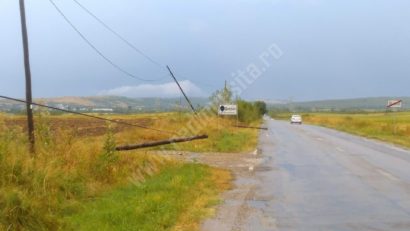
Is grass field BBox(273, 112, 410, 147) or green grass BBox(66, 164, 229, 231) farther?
grass field BBox(273, 112, 410, 147)

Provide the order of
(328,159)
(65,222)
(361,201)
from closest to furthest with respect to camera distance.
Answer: (65,222), (361,201), (328,159)

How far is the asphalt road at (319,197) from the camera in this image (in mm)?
9422

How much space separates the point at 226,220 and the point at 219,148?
58.7ft

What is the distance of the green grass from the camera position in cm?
913

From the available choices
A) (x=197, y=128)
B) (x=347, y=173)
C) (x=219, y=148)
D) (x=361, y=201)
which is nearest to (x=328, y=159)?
(x=347, y=173)

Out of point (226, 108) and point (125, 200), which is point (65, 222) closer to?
point (125, 200)

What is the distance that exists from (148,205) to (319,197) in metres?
4.21

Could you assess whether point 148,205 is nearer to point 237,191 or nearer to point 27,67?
point 237,191

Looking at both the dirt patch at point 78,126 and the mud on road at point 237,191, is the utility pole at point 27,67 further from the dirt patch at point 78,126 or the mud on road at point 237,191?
the mud on road at point 237,191

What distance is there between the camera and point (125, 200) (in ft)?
37.1

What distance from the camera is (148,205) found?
10492 millimetres

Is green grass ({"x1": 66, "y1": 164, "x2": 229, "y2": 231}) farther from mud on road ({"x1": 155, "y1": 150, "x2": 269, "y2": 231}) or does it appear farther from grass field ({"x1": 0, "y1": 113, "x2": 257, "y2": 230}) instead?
mud on road ({"x1": 155, "y1": 150, "x2": 269, "y2": 231})

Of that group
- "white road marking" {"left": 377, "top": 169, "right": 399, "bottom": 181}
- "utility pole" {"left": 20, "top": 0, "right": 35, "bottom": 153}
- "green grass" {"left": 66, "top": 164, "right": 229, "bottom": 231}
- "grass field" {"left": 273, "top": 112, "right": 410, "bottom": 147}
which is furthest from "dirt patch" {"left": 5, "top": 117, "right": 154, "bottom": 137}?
"grass field" {"left": 273, "top": 112, "right": 410, "bottom": 147}

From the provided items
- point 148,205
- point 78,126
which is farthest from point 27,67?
point 78,126
